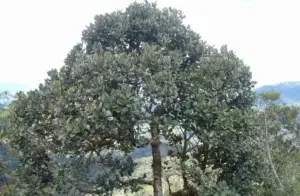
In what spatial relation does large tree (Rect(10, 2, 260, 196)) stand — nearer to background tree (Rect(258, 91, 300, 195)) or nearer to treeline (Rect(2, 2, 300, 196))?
treeline (Rect(2, 2, 300, 196))

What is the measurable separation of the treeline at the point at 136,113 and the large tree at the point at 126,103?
2 centimetres

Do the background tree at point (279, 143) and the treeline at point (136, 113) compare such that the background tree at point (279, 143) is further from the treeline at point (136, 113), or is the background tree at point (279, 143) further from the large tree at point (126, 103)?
the large tree at point (126, 103)

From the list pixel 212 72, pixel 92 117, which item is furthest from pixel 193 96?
pixel 92 117

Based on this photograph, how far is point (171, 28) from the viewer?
829 cm

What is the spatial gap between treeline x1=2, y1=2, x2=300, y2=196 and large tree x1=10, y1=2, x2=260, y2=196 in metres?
0.02

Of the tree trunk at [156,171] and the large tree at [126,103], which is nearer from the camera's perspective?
the large tree at [126,103]

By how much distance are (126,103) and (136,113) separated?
28 centimetres

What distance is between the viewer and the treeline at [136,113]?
6.98 metres

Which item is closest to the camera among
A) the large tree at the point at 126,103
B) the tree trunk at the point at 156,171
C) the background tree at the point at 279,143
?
the large tree at the point at 126,103

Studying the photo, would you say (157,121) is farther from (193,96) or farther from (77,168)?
(77,168)

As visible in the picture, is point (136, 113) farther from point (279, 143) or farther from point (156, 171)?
point (279, 143)

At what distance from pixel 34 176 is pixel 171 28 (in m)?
4.34

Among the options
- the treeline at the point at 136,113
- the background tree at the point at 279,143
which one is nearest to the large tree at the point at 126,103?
the treeline at the point at 136,113

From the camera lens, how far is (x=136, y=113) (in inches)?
266
